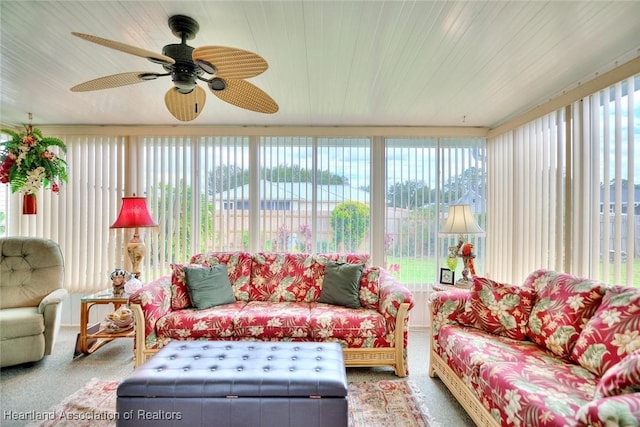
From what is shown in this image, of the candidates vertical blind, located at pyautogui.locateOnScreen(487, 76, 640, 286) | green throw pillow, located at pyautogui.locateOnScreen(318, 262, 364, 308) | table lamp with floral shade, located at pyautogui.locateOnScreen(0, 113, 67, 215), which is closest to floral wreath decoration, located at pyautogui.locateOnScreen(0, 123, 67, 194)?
table lamp with floral shade, located at pyautogui.locateOnScreen(0, 113, 67, 215)

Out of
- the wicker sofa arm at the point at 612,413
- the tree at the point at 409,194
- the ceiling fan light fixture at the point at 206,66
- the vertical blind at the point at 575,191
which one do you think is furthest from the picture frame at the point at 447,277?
the ceiling fan light fixture at the point at 206,66

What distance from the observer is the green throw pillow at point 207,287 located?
113 inches

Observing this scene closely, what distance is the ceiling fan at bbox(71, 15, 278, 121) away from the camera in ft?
4.79

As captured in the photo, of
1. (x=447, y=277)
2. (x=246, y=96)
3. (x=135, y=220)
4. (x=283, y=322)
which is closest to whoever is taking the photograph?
(x=246, y=96)

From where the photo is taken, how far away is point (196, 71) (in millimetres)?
1692

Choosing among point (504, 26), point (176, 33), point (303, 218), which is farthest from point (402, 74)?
point (303, 218)

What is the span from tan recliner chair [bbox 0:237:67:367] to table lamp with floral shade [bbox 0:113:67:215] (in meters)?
0.55

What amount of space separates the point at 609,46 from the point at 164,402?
3418 millimetres

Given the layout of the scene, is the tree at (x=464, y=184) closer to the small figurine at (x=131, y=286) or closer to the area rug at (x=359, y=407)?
the area rug at (x=359, y=407)

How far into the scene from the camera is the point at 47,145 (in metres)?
3.33

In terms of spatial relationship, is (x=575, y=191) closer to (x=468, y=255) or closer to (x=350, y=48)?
(x=468, y=255)

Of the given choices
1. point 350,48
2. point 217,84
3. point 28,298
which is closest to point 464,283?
point 350,48

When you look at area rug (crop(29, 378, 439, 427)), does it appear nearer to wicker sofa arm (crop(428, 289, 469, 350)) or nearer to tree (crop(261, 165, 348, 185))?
wicker sofa arm (crop(428, 289, 469, 350))

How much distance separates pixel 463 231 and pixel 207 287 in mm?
2576
